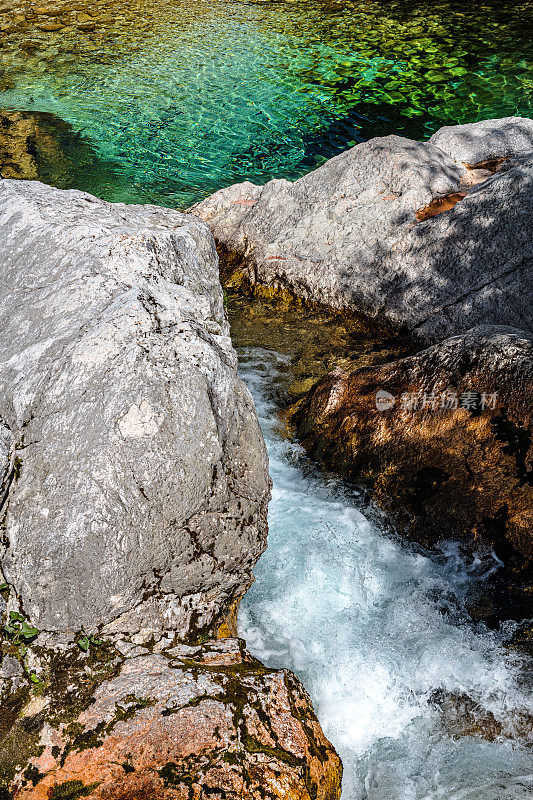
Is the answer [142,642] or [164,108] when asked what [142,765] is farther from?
[164,108]

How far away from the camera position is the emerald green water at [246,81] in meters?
11.4

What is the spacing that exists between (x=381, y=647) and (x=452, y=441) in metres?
1.51

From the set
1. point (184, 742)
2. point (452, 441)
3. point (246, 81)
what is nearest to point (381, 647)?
point (452, 441)

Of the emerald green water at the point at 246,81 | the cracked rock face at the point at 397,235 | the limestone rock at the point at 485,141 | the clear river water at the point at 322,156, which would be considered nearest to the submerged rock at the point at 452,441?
the clear river water at the point at 322,156

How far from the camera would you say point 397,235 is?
6.73m

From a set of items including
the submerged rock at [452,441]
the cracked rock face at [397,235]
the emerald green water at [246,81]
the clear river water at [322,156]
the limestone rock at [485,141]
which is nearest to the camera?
the clear river water at [322,156]

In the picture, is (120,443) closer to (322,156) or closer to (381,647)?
(381,647)

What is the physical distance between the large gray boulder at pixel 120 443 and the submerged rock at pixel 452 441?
121cm

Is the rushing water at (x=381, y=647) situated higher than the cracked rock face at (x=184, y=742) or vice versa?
the cracked rock face at (x=184, y=742)

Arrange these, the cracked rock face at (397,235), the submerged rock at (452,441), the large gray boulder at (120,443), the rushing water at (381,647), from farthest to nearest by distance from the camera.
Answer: the cracked rock face at (397,235) → the submerged rock at (452,441) → the rushing water at (381,647) → the large gray boulder at (120,443)

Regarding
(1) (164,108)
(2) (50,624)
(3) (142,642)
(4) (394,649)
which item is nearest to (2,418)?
(2) (50,624)

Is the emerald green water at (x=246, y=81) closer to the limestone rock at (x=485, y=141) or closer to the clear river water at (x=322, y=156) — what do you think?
the clear river water at (x=322, y=156)

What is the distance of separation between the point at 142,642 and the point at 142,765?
2.29ft

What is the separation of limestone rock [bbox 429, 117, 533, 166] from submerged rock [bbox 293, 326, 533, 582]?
16.4 ft
